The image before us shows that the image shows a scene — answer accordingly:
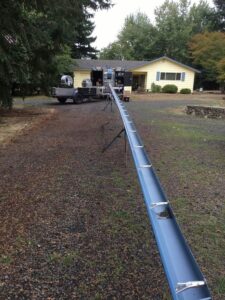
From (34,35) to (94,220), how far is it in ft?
23.9

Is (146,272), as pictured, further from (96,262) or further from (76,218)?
(76,218)

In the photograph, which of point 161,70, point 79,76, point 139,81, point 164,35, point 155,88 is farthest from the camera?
point 164,35

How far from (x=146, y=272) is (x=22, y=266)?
108cm

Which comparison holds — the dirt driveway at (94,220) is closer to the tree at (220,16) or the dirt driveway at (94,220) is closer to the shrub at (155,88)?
the shrub at (155,88)

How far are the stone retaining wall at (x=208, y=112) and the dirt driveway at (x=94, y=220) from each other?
8956 millimetres

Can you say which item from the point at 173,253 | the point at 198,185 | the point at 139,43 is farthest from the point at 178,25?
the point at 173,253

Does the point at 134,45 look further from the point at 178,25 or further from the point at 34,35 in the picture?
the point at 34,35

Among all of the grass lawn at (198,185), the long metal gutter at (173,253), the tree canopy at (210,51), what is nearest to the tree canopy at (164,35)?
the tree canopy at (210,51)

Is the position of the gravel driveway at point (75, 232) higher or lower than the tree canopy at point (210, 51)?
lower

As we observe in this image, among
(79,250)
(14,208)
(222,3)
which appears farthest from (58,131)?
(222,3)

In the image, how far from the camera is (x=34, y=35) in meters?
10.2

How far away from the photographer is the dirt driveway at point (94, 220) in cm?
308

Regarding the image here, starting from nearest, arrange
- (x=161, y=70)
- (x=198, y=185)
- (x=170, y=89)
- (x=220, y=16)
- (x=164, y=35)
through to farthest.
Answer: (x=198, y=185), (x=170, y=89), (x=161, y=70), (x=220, y=16), (x=164, y=35)

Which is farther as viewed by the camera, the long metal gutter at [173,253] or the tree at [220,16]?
the tree at [220,16]
